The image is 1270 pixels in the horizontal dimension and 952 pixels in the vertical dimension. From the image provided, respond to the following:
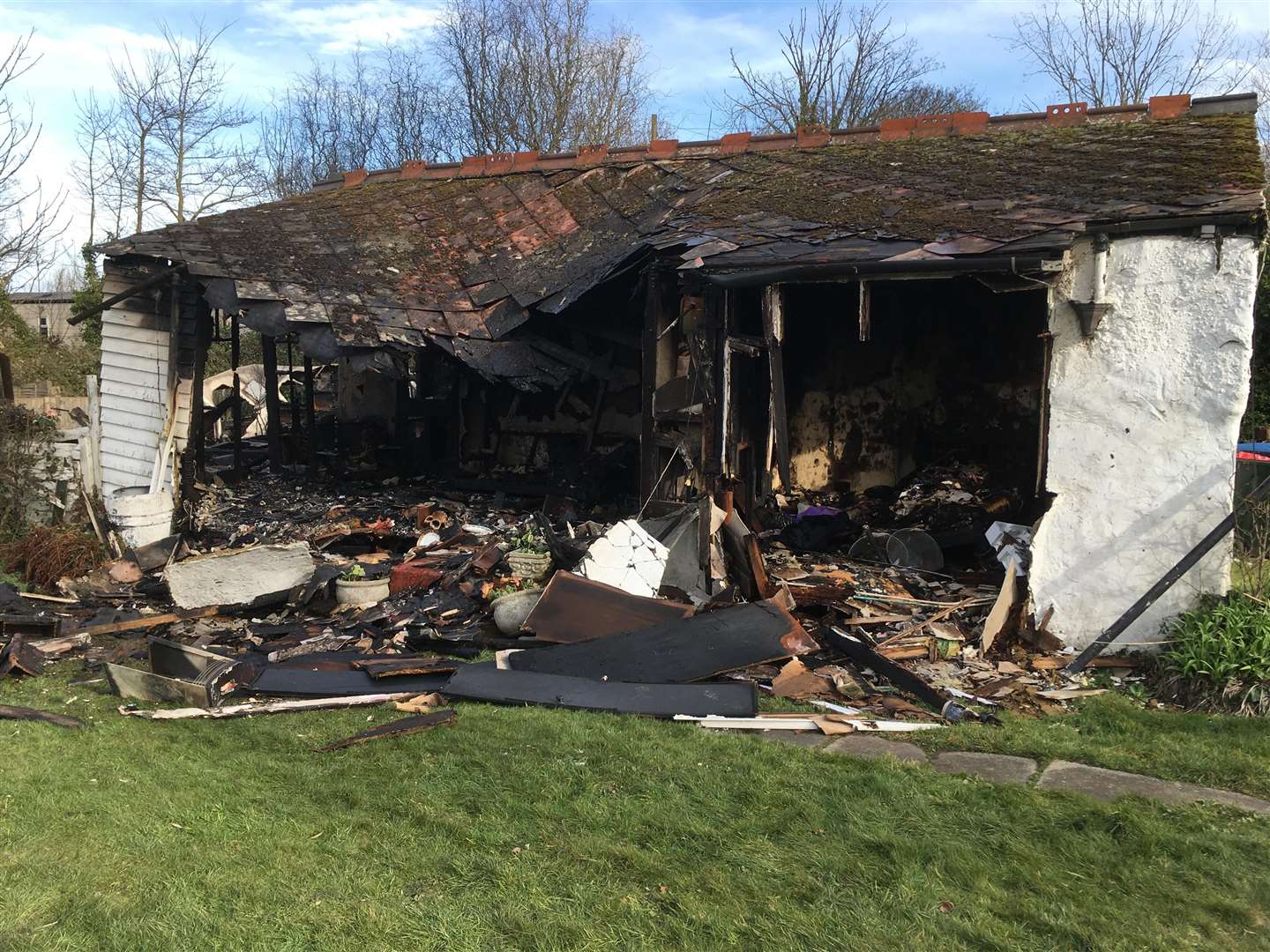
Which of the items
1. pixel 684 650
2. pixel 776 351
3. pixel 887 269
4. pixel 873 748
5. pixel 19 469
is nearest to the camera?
pixel 873 748

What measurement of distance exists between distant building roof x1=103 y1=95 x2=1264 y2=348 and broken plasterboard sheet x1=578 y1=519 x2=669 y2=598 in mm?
2422

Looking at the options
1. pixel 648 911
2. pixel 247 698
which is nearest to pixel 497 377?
pixel 247 698

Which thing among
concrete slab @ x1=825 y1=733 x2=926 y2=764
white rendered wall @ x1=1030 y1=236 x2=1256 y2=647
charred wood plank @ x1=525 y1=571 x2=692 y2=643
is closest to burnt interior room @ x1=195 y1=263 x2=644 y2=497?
charred wood plank @ x1=525 y1=571 x2=692 y2=643

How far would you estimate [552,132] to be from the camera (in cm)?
2670

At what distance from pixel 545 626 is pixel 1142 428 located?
472 cm

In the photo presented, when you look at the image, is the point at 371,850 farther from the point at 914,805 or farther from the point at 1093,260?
the point at 1093,260

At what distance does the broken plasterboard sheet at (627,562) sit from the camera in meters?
7.37

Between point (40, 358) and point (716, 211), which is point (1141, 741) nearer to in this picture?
point (716, 211)

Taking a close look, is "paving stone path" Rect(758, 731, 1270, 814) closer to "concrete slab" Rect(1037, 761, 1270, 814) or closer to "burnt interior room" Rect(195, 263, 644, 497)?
"concrete slab" Rect(1037, 761, 1270, 814)

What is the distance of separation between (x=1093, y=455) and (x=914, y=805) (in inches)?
154

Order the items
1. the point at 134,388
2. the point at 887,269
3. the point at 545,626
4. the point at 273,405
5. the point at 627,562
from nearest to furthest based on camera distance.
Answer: the point at 545,626 < the point at 887,269 < the point at 627,562 < the point at 134,388 < the point at 273,405

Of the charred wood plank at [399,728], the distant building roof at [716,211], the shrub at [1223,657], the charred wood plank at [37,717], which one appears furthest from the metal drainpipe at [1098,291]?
the charred wood plank at [37,717]

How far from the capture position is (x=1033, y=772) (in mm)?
4801

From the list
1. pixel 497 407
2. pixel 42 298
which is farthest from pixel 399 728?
pixel 42 298
